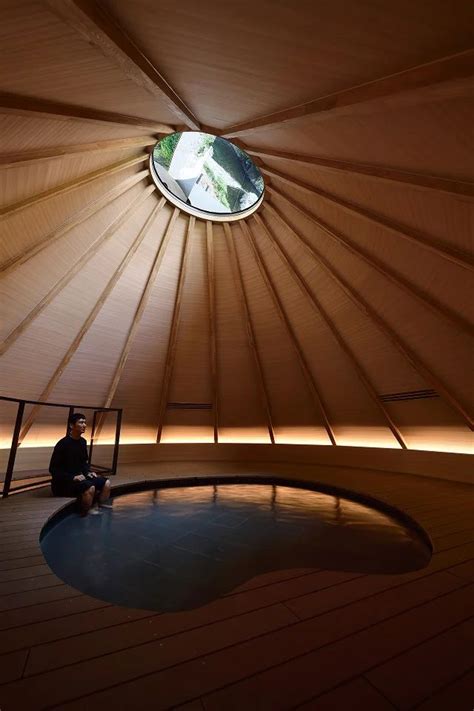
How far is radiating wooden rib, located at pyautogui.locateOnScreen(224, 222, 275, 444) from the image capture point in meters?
8.15

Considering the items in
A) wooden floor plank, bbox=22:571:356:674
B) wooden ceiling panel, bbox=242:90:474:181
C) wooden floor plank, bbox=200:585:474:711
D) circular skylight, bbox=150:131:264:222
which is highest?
circular skylight, bbox=150:131:264:222

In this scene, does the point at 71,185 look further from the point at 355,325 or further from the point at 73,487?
the point at 355,325

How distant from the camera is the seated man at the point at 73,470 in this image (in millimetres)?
5059

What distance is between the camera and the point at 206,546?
12.7 feet

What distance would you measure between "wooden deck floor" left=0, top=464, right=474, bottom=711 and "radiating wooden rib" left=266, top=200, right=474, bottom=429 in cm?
540

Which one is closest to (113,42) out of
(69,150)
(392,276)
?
(69,150)

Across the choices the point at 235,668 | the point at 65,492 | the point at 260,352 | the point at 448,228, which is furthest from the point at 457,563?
the point at 260,352

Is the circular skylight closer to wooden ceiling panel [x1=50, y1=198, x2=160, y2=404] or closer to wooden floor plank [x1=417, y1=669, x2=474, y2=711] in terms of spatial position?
wooden ceiling panel [x1=50, y1=198, x2=160, y2=404]

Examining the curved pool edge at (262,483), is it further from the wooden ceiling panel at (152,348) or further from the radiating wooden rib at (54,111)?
the radiating wooden rib at (54,111)

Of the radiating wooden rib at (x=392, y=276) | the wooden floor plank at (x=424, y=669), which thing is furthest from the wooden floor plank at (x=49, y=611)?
the radiating wooden rib at (x=392, y=276)

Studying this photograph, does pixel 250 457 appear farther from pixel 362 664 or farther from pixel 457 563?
pixel 362 664

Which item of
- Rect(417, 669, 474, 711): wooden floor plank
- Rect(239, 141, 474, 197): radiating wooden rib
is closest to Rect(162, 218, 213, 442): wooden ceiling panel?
Rect(239, 141, 474, 197): radiating wooden rib

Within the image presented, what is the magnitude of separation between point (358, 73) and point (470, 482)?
26.5 ft

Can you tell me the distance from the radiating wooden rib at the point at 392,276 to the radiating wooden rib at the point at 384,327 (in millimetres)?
559
